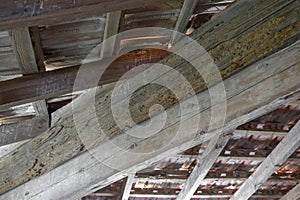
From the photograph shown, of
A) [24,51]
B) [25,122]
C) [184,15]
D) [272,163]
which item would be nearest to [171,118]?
[184,15]

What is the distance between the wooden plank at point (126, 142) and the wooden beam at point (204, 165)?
1967mm

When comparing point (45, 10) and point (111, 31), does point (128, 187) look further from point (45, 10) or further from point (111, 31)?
point (45, 10)

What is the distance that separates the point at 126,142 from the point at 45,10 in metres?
0.53

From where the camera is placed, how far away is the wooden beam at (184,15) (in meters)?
1.42

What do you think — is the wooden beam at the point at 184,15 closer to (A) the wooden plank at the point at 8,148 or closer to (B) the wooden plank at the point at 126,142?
(B) the wooden plank at the point at 126,142

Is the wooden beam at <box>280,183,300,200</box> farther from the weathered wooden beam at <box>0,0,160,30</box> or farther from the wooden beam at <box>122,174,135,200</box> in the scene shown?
the weathered wooden beam at <box>0,0,160,30</box>

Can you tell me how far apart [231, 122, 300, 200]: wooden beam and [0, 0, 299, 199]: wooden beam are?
2.37 metres

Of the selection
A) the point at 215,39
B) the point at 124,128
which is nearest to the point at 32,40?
the point at 124,128

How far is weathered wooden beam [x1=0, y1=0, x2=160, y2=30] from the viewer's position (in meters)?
0.96

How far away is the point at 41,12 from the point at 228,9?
66 centimetres

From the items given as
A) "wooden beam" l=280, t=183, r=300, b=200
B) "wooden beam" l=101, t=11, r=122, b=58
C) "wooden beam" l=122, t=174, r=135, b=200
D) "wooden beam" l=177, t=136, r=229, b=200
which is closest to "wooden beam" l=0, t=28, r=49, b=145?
"wooden beam" l=101, t=11, r=122, b=58

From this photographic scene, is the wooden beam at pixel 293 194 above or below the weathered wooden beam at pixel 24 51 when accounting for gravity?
above

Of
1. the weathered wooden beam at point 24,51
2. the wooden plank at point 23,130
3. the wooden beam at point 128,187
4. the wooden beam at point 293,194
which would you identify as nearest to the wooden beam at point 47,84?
the weathered wooden beam at point 24,51

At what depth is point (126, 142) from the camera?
4.25 ft
